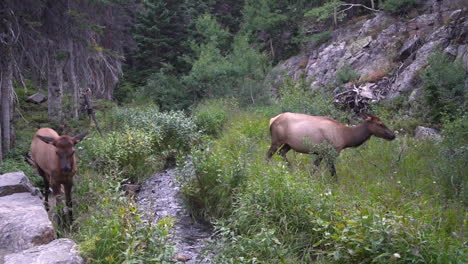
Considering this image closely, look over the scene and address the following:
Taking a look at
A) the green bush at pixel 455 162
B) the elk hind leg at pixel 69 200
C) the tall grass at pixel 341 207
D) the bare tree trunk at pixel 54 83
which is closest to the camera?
the tall grass at pixel 341 207

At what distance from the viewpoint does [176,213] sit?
7.85 m

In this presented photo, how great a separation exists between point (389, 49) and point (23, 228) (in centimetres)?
1706

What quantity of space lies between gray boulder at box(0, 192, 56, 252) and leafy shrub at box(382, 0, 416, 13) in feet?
62.5

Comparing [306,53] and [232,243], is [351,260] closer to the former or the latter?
[232,243]

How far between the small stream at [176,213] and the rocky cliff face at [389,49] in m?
9.18

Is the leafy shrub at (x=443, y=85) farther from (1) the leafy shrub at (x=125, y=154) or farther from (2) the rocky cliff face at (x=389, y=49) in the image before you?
(1) the leafy shrub at (x=125, y=154)

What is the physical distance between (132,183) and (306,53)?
60.2 feet

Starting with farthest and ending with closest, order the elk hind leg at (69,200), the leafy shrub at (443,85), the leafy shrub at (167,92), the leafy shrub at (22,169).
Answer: the leafy shrub at (167,92), the leafy shrub at (443,85), the leafy shrub at (22,169), the elk hind leg at (69,200)

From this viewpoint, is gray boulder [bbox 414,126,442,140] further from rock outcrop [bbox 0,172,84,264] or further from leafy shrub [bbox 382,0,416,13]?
leafy shrub [bbox 382,0,416,13]

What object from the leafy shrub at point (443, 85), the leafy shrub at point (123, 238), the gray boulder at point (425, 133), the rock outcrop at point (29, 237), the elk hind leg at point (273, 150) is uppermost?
the rock outcrop at point (29, 237)

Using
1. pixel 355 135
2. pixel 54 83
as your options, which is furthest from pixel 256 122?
pixel 54 83

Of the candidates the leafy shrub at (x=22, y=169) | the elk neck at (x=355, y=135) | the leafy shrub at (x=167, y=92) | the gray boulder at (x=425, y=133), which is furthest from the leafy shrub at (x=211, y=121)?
the leafy shrub at (x=167, y=92)

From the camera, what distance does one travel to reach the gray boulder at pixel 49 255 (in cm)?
450

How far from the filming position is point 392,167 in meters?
7.95
